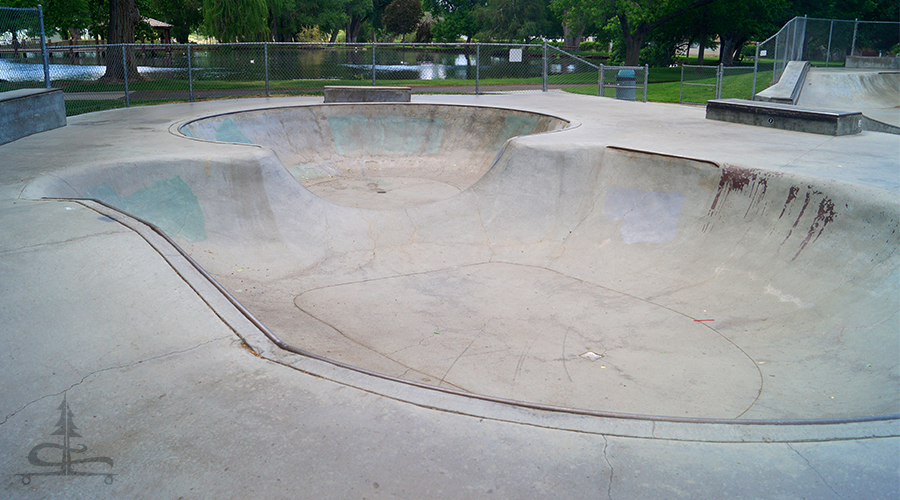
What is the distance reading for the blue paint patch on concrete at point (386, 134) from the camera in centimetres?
1460

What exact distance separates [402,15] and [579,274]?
6393 cm

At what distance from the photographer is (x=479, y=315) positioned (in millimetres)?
7238

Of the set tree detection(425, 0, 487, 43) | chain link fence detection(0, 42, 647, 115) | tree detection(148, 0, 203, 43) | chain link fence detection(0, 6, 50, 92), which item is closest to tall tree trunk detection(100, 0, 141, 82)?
chain link fence detection(0, 42, 647, 115)

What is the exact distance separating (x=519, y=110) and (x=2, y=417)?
1299 centimetres

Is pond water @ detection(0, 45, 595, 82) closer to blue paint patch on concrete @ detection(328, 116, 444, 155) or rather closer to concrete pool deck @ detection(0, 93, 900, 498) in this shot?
blue paint patch on concrete @ detection(328, 116, 444, 155)

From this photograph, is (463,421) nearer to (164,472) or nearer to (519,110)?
(164,472)

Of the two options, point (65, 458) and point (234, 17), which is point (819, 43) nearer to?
point (234, 17)

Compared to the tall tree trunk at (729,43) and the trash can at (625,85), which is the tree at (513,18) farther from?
the trash can at (625,85)

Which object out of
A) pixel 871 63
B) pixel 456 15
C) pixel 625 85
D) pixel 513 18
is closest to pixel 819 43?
pixel 871 63

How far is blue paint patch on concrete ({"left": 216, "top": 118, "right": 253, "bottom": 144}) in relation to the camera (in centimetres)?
1320

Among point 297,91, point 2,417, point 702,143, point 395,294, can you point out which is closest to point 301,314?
point 395,294

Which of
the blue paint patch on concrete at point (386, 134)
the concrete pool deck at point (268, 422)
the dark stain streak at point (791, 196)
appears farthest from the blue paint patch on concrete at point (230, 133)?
the dark stain streak at point (791, 196)

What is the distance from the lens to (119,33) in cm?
2353

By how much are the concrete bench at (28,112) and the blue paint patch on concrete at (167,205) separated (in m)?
3.55
